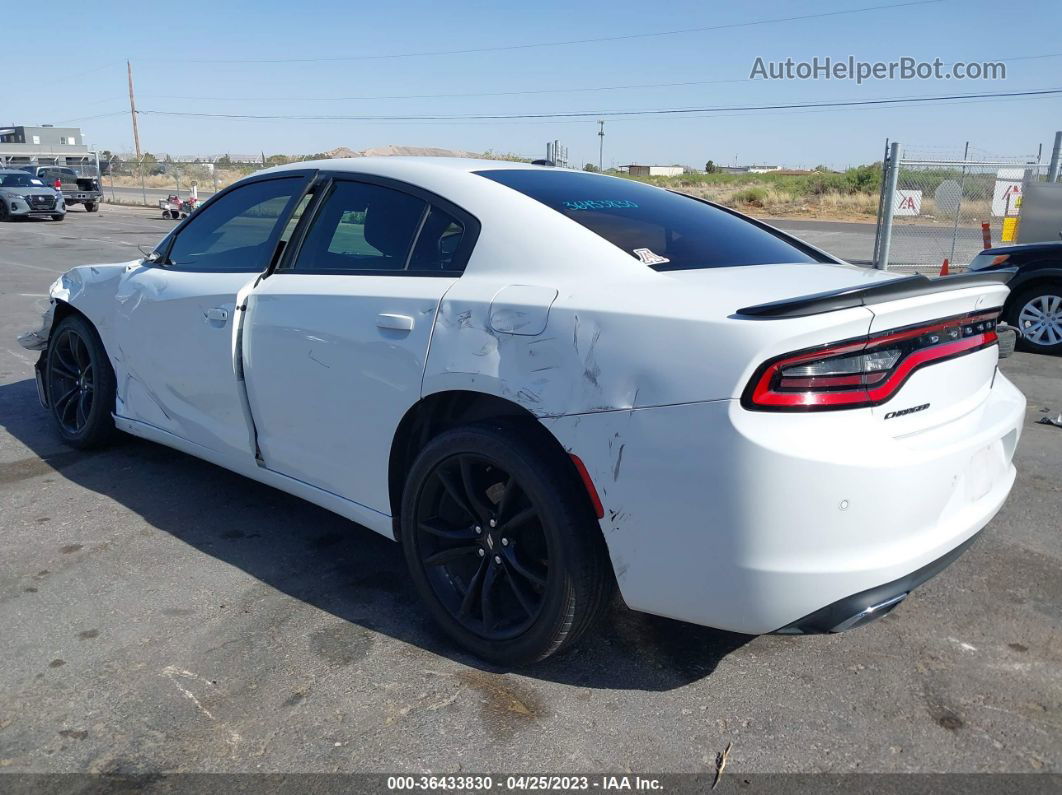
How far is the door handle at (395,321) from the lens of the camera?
3008 millimetres

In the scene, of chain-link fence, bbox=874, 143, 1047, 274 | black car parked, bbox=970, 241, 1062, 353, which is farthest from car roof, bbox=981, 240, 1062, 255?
chain-link fence, bbox=874, 143, 1047, 274

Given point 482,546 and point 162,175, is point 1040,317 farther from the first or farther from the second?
point 162,175

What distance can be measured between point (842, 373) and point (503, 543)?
118 centimetres

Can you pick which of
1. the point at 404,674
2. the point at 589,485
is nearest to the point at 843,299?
the point at 589,485

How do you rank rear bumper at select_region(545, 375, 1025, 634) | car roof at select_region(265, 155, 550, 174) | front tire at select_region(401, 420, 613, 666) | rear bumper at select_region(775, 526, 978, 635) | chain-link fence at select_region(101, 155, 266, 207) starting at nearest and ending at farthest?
1. rear bumper at select_region(545, 375, 1025, 634)
2. rear bumper at select_region(775, 526, 978, 635)
3. front tire at select_region(401, 420, 613, 666)
4. car roof at select_region(265, 155, 550, 174)
5. chain-link fence at select_region(101, 155, 266, 207)

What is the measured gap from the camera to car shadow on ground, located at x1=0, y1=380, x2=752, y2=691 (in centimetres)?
297

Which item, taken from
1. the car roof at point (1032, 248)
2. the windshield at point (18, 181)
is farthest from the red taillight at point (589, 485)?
the windshield at point (18, 181)

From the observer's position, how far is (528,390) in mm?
2652

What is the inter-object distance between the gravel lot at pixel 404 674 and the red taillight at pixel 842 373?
1.00 m

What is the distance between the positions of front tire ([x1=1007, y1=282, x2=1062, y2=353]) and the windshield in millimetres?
28131

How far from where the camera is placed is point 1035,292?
8297mm

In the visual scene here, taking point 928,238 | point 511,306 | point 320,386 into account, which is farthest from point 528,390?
point 928,238

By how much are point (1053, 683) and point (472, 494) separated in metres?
1.93

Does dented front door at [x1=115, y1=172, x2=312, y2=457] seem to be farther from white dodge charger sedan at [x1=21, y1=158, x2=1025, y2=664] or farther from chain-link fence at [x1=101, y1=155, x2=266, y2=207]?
chain-link fence at [x1=101, y1=155, x2=266, y2=207]
